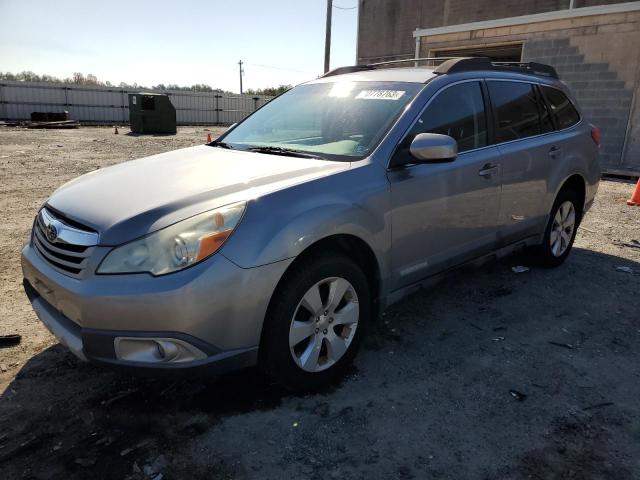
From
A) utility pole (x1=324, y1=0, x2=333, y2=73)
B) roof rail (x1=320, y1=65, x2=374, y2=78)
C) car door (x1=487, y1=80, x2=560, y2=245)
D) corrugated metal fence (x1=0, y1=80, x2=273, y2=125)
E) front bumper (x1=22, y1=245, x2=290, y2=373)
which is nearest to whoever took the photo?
front bumper (x1=22, y1=245, x2=290, y2=373)

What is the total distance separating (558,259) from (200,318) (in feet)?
13.3


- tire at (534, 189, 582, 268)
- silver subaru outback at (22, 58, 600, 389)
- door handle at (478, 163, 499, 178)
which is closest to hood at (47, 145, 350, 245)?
silver subaru outback at (22, 58, 600, 389)

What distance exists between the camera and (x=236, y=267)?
2.28 metres

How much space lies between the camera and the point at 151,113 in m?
23.1

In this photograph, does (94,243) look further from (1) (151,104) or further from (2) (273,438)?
(1) (151,104)

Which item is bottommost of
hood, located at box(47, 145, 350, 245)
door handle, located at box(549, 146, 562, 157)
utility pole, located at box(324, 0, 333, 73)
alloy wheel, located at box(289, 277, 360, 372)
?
alloy wheel, located at box(289, 277, 360, 372)

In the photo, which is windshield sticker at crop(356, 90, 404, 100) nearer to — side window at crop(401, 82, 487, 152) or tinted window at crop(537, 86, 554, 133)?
side window at crop(401, 82, 487, 152)

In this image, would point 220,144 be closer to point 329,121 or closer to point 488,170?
point 329,121

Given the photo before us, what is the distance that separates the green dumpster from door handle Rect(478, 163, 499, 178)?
22087mm

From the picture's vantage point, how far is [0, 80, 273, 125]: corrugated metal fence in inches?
1087

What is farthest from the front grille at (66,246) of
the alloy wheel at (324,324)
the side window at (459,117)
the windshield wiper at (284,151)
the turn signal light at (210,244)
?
the side window at (459,117)

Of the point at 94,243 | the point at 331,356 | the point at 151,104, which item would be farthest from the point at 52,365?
the point at 151,104

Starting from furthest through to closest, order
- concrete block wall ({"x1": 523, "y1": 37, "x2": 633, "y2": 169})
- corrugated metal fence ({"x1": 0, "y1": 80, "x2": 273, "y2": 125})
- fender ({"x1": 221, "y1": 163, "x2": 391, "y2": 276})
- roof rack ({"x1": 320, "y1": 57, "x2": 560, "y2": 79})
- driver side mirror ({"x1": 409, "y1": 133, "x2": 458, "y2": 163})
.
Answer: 1. corrugated metal fence ({"x1": 0, "y1": 80, "x2": 273, "y2": 125})
2. concrete block wall ({"x1": 523, "y1": 37, "x2": 633, "y2": 169})
3. roof rack ({"x1": 320, "y1": 57, "x2": 560, "y2": 79})
4. driver side mirror ({"x1": 409, "y1": 133, "x2": 458, "y2": 163})
5. fender ({"x1": 221, "y1": 163, "x2": 391, "y2": 276})

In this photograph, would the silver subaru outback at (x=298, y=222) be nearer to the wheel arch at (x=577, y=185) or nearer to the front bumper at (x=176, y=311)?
the front bumper at (x=176, y=311)
